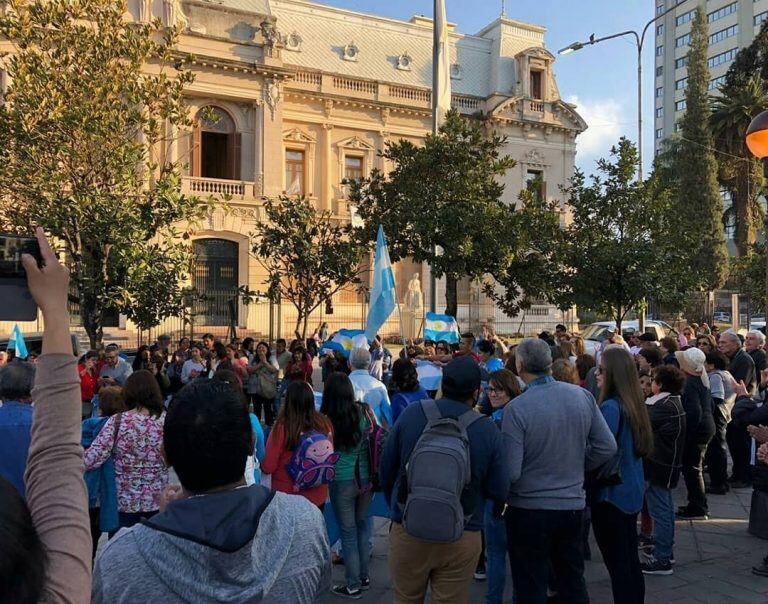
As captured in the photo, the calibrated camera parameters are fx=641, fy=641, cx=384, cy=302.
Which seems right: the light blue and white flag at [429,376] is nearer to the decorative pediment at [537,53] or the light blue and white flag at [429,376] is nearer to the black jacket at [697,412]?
the black jacket at [697,412]

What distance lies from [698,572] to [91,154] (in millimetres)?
11780

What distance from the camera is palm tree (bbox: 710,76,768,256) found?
34.5 metres

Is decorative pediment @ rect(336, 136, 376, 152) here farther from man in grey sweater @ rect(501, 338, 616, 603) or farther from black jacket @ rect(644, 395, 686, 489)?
man in grey sweater @ rect(501, 338, 616, 603)

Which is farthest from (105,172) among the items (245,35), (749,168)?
(749,168)

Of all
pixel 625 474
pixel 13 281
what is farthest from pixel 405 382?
pixel 13 281

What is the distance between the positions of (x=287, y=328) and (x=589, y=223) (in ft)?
45.5

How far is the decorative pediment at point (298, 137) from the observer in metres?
30.6

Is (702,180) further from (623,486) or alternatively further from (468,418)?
(468,418)

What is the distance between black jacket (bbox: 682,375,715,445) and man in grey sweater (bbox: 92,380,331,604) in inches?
214

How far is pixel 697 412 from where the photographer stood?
6.23 meters

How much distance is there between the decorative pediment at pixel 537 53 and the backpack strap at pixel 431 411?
37.9 m

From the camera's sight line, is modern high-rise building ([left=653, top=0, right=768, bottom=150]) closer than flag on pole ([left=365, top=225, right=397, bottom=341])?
No

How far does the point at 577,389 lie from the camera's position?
3963mm

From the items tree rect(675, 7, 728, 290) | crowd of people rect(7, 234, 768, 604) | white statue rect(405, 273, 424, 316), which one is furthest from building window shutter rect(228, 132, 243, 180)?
tree rect(675, 7, 728, 290)
